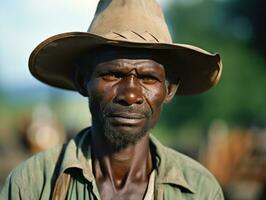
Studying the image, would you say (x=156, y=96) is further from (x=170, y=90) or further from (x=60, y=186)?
(x=60, y=186)

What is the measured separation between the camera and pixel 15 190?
4.51m

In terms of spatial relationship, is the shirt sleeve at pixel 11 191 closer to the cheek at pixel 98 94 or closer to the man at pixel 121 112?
the man at pixel 121 112

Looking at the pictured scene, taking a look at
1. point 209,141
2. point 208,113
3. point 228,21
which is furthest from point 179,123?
point 209,141

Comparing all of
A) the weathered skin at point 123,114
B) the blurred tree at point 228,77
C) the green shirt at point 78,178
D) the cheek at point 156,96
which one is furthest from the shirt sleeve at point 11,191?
the blurred tree at point 228,77

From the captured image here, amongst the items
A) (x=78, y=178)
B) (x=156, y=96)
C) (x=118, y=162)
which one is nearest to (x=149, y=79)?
(x=156, y=96)

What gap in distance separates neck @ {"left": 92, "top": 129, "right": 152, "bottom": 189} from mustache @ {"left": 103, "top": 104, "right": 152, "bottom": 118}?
8.9 inches

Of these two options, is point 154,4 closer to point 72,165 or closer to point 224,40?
point 72,165

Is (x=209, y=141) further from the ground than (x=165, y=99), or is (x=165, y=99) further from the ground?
(x=165, y=99)

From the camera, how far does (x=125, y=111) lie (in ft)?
14.4

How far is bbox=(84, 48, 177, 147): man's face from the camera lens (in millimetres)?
4402

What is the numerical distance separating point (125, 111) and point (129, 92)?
9cm

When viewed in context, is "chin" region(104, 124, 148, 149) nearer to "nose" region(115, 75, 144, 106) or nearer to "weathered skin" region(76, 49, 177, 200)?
"weathered skin" region(76, 49, 177, 200)

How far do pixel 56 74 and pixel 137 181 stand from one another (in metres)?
0.74

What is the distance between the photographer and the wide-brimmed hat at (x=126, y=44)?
444 centimetres
